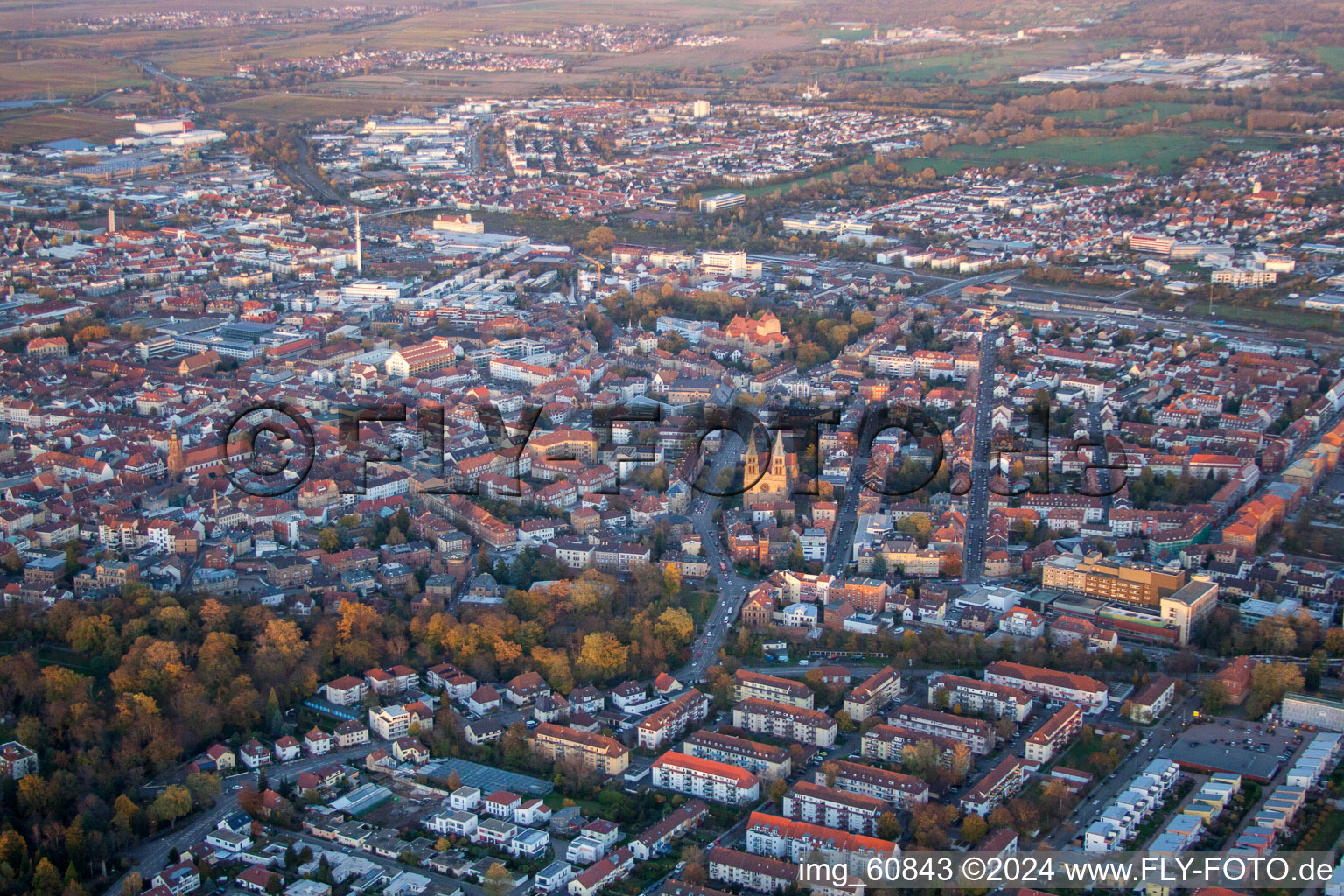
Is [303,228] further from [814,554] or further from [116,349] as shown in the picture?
[814,554]

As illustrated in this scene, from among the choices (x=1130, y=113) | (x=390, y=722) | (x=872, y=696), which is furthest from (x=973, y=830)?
(x=1130, y=113)

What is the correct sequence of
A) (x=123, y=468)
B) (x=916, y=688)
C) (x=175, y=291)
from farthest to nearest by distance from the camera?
(x=175, y=291)
(x=123, y=468)
(x=916, y=688)

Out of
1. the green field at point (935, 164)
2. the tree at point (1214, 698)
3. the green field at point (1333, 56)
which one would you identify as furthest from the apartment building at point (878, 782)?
the green field at point (1333, 56)

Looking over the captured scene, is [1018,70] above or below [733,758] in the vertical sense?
above

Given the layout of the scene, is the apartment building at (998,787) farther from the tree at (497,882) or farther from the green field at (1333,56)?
the green field at (1333,56)

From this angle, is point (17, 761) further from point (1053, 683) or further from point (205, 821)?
point (1053, 683)

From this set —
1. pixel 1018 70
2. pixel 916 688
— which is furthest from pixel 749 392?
pixel 1018 70
